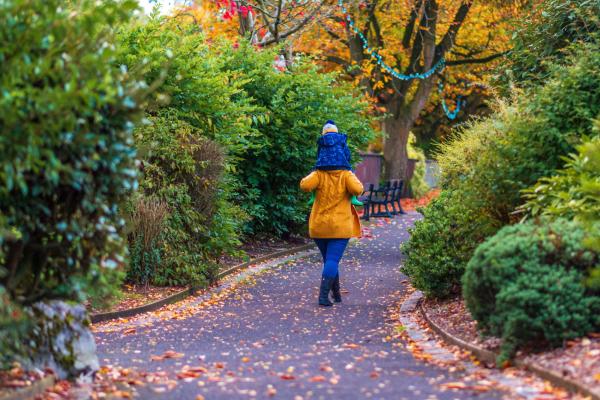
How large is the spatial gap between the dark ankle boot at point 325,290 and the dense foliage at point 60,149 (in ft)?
16.2

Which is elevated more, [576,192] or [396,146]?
[396,146]

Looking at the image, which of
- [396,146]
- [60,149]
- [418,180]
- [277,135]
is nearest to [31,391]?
[60,149]

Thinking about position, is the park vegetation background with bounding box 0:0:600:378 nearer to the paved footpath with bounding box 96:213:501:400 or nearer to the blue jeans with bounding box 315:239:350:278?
the paved footpath with bounding box 96:213:501:400

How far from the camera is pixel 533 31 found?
1367 cm

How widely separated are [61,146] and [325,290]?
6034 millimetres

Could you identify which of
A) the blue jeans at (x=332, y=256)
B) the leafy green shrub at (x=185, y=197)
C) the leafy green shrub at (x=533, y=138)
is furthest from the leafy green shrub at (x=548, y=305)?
the leafy green shrub at (x=185, y=197)

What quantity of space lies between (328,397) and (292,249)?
12.2 m

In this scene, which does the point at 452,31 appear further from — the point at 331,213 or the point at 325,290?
the point at 325,290

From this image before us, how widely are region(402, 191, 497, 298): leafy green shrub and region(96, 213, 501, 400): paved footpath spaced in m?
0.69

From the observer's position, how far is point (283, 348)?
28.2 feet

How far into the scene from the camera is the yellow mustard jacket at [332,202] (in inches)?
445

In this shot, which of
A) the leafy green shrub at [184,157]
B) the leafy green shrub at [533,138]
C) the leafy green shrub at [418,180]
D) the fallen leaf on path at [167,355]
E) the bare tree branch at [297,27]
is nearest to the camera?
the fallen leaf on path at [167,355]

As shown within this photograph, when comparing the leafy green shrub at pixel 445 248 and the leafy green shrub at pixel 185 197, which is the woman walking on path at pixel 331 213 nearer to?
the leafy green shrub at pixel 445 248

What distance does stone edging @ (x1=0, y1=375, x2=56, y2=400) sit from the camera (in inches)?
227
